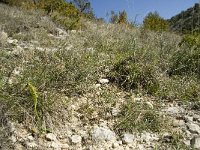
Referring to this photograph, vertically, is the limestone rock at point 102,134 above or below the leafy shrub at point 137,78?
below

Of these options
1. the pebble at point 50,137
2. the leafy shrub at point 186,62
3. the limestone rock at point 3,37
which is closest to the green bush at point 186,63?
the leafy shrub at point 186,62

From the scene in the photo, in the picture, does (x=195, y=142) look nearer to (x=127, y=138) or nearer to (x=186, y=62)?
(x=127, y=138)

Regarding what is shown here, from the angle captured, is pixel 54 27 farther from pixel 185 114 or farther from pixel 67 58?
pixel 185 114

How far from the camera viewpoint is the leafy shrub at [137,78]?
407cm

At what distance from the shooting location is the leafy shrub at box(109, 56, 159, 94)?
4066 mm

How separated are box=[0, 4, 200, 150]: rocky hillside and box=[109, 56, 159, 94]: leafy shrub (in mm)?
11

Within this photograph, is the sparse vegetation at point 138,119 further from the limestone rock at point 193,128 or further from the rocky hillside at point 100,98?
the limestone rock at point 193,128

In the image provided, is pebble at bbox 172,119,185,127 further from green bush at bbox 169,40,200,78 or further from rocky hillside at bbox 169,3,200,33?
rocky hillside at bbox 169,3,200,33

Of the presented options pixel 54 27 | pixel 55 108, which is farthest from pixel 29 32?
pixel 55 108

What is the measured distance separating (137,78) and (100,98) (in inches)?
20.3

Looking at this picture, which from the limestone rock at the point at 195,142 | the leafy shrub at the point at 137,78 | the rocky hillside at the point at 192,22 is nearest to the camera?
the limestone rock at the point at 195,142

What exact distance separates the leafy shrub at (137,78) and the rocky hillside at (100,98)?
0.01 meters

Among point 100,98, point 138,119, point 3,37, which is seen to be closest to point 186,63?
Answer: point 100,98

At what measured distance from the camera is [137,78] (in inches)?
161
